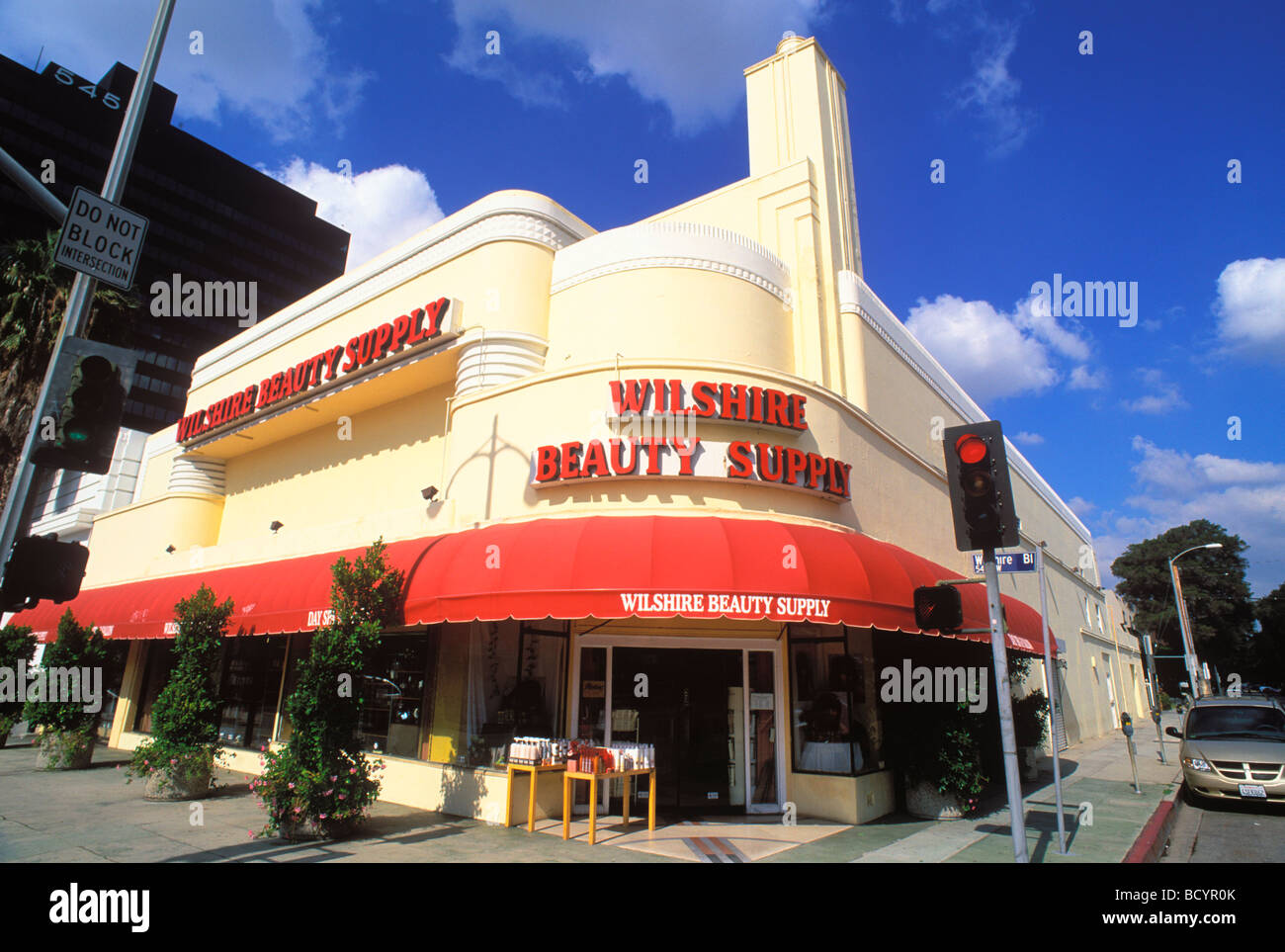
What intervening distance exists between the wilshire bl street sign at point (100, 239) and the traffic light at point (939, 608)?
8097 mm

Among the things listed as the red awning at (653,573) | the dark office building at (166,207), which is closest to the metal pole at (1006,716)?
the red awning at (653,573)

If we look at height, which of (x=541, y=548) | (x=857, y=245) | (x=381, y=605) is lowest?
(x=381, y=605)

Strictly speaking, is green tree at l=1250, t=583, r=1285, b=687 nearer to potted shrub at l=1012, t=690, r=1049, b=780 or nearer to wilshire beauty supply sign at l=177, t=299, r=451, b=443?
potted shrub at l=1012, t=690, r=1049, b=780

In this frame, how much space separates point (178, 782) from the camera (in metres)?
11.9

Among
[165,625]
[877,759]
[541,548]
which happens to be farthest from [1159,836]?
[165,625]

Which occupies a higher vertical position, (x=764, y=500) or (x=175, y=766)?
(x=764, y=500)

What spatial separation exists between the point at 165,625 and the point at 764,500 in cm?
1370

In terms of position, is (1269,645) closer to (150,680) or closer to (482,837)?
(482,837)

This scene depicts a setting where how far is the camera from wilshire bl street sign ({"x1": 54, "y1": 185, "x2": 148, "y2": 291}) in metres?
6.21

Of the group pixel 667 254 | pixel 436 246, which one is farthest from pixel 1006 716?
pixel 436 246

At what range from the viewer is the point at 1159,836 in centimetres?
1023

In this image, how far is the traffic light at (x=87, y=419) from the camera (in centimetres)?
568

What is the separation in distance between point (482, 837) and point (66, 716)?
11.6 metres
